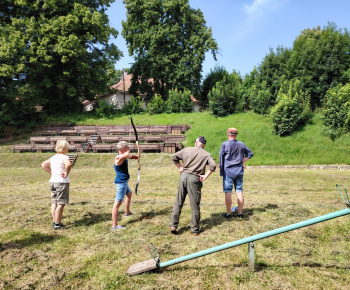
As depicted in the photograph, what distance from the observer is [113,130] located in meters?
23.3

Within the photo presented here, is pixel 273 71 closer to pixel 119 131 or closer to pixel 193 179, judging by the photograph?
pixel 119 131

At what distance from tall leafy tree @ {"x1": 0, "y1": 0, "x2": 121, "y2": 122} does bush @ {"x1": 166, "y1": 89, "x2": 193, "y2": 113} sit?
326 inches

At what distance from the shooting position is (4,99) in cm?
2633

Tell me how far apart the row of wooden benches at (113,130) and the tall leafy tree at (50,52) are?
14.2ft

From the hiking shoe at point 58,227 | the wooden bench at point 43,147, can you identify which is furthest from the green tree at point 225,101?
the hiking shoe at point 58,227

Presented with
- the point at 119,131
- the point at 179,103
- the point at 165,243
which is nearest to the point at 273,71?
the point at 179,103

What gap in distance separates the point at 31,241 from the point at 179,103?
2546 cm

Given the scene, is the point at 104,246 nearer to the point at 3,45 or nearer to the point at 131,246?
the point at 131,246

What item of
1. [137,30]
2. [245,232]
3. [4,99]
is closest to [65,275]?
[245,232]

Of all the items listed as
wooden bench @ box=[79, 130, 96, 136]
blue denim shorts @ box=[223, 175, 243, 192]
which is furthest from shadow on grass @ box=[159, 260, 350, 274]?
wooden bench @ box=[79, 130, 96, 136]

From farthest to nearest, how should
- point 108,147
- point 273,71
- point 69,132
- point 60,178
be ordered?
point 273,71 → point 69,132 → point 108,147 → point 60,178

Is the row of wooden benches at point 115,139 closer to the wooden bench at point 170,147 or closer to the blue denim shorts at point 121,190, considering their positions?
the wooden bench at point 170,147

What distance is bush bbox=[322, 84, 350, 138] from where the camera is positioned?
18359 mm

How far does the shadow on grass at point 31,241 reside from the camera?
4211mm
